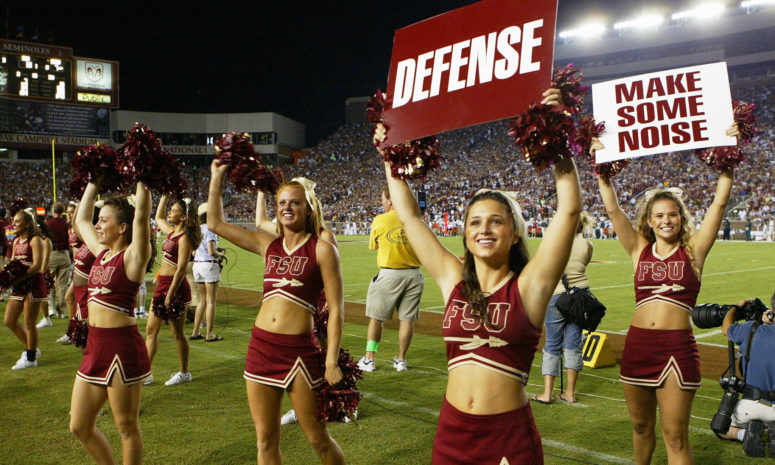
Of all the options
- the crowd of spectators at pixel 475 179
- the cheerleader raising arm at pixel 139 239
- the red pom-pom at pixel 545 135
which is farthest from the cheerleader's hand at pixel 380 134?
the crowd of spectators at pixel 475 179

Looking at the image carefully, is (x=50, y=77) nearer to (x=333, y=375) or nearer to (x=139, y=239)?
(x=139, y=239)

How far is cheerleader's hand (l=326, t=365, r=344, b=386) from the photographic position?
332 cm

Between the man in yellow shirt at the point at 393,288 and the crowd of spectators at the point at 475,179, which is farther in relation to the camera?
the crowd of spectators at the point at 475,179

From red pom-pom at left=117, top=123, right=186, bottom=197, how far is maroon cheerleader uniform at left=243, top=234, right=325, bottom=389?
0.70 m

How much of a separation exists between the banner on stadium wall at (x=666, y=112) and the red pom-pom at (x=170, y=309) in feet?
14.0

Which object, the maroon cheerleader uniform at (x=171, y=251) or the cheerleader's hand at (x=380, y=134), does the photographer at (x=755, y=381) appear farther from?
the maroon cheerleader uniform at (x=171, y=251)

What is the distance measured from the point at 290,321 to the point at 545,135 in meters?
1.96

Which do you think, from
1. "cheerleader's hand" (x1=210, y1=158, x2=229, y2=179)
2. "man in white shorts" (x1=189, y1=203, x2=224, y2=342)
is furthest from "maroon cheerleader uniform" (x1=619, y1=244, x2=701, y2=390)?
"man in white shorts" (x1=189, y1=203, x2=224, y2=342)

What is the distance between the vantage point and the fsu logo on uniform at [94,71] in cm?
3050

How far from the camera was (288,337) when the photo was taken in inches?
133

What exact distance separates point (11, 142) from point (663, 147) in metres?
53.3

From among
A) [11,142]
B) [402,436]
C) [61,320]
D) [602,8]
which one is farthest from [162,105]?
[402,436]

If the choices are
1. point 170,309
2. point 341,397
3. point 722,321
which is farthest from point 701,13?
point 341,397

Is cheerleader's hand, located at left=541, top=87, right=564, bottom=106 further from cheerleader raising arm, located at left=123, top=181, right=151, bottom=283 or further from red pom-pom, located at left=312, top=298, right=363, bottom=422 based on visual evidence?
cheerleader raising arm, located at left=123, top=181, right=151, bottom=283
